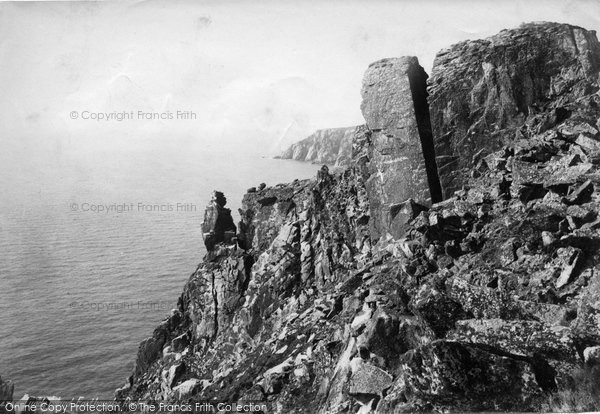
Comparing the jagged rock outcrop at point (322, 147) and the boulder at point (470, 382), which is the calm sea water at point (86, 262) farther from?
the jagged rock outcrop at point (322, 147)

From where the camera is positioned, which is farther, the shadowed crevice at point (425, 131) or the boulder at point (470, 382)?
the shadowed crevice at point (425, 131)

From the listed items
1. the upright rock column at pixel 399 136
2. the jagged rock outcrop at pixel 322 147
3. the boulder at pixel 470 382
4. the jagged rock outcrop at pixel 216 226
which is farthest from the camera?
the jagged rock outcrop at pixel 322 147

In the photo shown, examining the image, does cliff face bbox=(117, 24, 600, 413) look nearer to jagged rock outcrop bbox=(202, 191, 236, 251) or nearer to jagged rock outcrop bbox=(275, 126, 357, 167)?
jagged rock outcrop bbox=(202, 191, 236, 251)

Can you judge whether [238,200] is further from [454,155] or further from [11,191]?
[454,155]

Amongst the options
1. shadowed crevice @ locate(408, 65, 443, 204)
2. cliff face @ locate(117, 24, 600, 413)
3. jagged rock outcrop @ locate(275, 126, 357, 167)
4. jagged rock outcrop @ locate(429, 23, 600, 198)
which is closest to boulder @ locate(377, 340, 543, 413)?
cliff face @ locate(117, 24, 600, 413)

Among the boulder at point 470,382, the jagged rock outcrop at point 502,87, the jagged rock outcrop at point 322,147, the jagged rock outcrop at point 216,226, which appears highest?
the jagged rock outcrop at point 322,147

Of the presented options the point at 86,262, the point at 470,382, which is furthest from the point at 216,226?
the point at 470,382

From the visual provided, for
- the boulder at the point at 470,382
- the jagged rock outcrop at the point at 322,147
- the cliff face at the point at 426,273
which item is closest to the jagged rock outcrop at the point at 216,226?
the cliff face at the point at 426,273

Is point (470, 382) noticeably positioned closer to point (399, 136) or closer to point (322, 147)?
point (399, 136)
